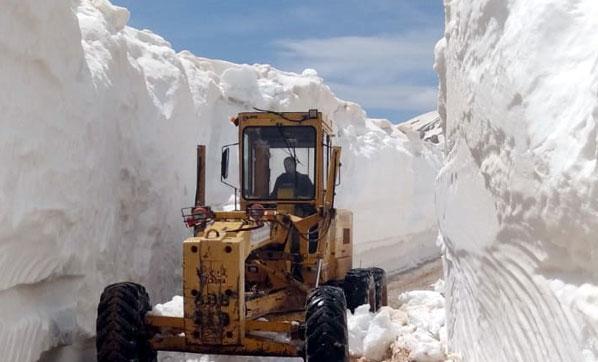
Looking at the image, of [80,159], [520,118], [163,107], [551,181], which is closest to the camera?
[551,181]

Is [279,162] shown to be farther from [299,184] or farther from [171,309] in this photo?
[171,309]

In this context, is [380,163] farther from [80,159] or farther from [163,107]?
[80,159]

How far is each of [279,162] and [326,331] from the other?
10.2 feet

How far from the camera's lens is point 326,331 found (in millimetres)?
5969

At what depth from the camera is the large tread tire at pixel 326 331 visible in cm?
593

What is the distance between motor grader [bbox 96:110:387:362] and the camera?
237 inches

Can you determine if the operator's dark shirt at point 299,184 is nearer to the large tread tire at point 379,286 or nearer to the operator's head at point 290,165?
the operator's head at point 290,165

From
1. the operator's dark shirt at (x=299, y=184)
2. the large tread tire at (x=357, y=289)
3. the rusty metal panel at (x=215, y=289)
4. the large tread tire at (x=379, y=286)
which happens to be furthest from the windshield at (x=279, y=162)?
the rusty metal panel at (x=215, y=289)

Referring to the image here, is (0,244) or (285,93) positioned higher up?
(285,93)

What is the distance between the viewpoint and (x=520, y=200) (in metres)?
3.82

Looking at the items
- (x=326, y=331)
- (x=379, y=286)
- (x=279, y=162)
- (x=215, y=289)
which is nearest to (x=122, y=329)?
(x=215, y=289)

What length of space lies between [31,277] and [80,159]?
1.57 metres

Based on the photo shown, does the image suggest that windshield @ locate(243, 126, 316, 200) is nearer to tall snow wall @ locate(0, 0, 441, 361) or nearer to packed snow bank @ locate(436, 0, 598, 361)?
tall snow wall @ locate(0, 0, 441, 361)

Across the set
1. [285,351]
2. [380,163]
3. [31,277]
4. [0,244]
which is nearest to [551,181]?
[285,351]
